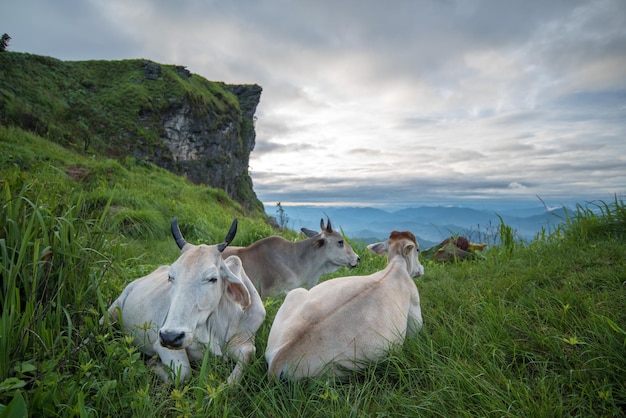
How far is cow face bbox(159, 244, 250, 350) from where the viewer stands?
2811 millimetres

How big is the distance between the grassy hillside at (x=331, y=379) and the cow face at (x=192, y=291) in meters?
0.28

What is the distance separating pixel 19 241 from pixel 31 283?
35cm

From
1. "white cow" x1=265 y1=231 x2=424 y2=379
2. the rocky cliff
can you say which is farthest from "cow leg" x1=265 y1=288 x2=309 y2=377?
the rocky cliff

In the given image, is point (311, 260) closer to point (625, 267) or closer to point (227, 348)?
point (227, 348)

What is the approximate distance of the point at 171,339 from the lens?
2.76 meters

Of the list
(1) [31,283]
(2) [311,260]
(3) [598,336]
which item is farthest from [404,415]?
(2) [311,260]

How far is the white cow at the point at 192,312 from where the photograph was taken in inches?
119

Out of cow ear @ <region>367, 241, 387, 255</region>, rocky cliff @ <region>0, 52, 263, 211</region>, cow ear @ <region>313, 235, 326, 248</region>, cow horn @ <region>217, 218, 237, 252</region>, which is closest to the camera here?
cow horn @ <region>217, 218, 237, 252</region>

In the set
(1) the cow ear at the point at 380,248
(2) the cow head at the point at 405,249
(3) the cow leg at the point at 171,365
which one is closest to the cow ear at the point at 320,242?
(1) the cow ear at the point at 380,248

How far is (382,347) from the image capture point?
3.19 m

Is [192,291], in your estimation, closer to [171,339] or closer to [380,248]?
[171,339]

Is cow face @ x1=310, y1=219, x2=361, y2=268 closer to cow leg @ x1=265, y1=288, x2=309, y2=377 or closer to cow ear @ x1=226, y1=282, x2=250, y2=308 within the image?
cow leg @ x1=265, y1=288, x2=309, y2=377

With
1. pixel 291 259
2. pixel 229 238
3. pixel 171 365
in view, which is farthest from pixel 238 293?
pixel 291 259

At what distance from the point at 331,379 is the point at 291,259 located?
170 inches
